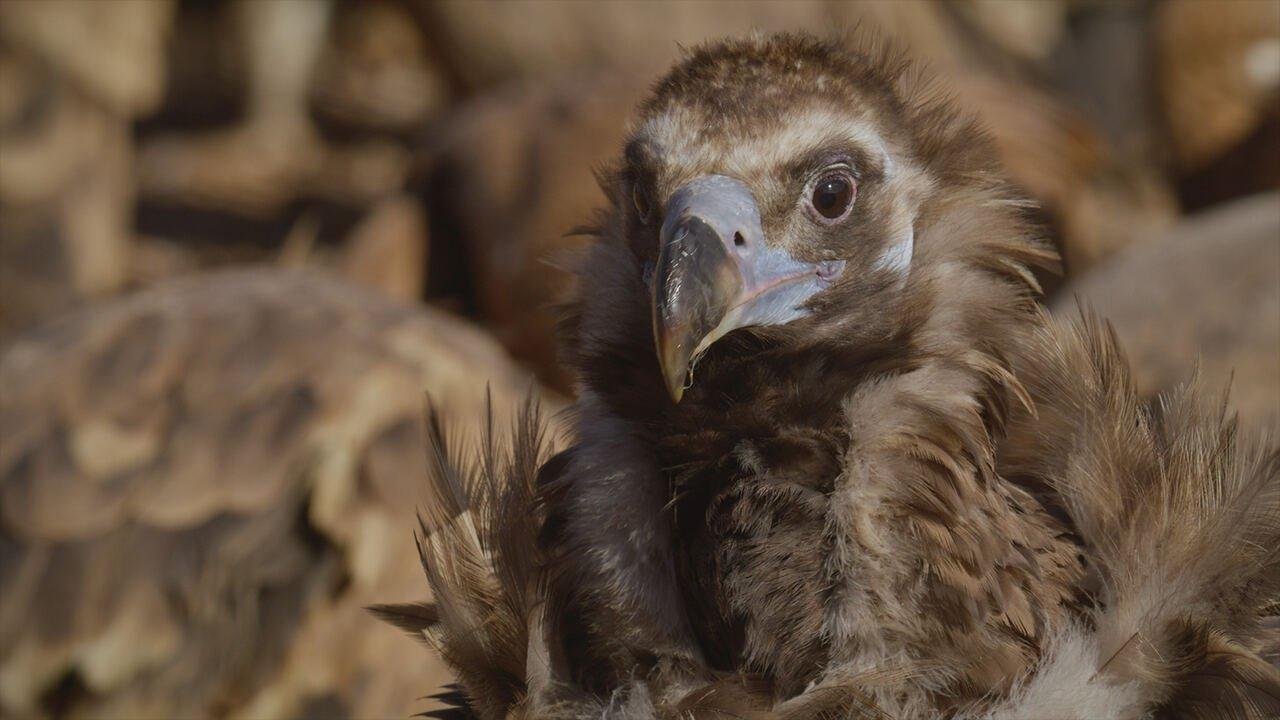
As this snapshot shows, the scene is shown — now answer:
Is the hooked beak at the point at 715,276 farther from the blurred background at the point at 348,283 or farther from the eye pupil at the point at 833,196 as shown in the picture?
the blurred background at the point at 348,283

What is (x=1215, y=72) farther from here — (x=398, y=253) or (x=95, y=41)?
(x=95, y=41)

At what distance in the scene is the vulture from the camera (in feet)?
3.88

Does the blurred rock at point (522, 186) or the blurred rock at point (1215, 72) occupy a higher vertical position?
the blurred rock at point (1215, 72)

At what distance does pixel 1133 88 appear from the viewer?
4.69m

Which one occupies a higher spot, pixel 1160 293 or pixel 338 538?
pixel 1160 293

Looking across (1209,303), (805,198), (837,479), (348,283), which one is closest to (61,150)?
(348,283)

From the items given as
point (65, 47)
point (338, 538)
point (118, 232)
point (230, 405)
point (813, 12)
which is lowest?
point (338, 538)

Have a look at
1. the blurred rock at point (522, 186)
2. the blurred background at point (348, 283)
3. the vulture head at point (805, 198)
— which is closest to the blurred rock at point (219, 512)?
the blurred background at point (348, 283)

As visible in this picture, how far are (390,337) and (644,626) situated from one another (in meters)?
1.68

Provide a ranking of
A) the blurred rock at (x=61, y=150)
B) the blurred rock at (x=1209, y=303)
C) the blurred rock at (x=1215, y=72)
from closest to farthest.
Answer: the blurred rock at (x=1209, y=303) < the blurred rock at (x=1215, y=72) < the blurred rock at (x=61, y=150)

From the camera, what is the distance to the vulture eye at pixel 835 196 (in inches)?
51.4

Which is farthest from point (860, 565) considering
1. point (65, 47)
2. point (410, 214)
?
point (65, 47)

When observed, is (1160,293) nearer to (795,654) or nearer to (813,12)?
(795,654)

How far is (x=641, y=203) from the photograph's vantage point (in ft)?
4.44
